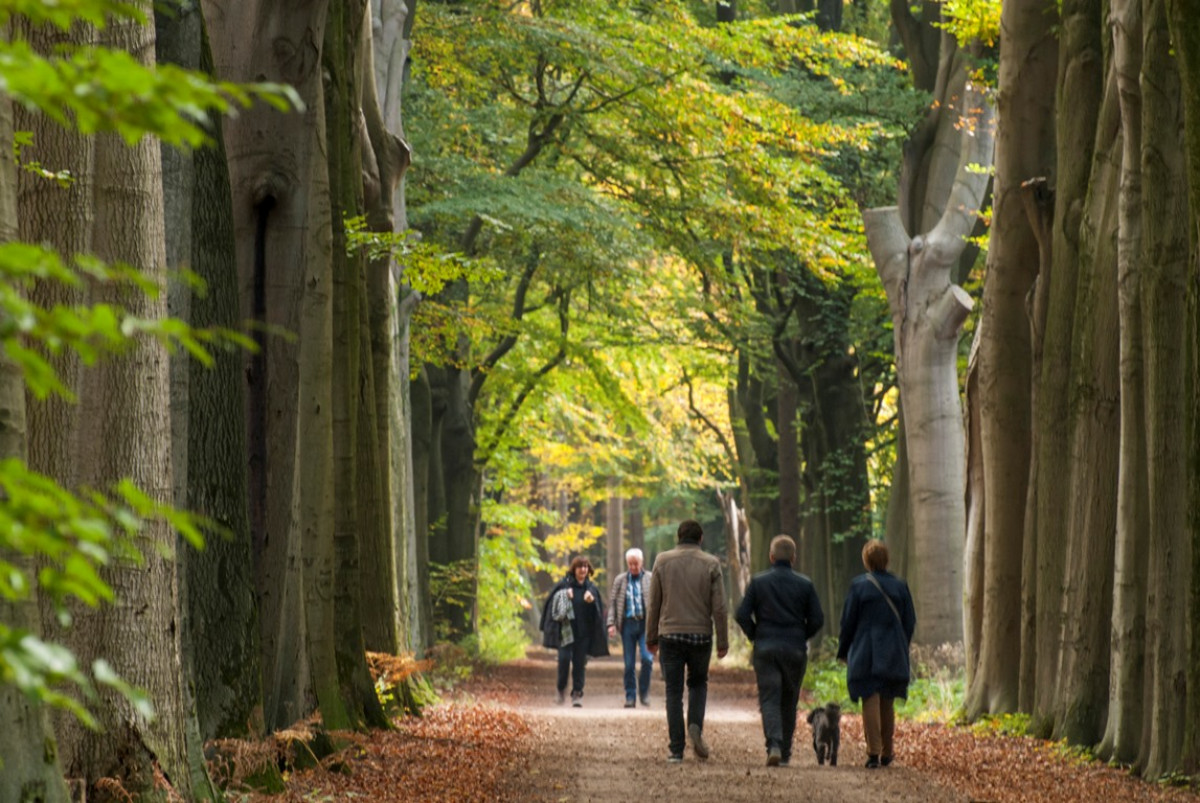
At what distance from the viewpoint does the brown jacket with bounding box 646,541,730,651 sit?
13336 millimetres

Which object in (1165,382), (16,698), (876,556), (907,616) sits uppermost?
(1165,382)

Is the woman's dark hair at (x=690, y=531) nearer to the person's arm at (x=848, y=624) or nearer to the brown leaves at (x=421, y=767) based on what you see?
the person's arm at (x=848, y=624)

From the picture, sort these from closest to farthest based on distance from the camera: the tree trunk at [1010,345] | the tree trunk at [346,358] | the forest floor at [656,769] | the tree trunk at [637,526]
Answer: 1. the forest floor at [656,769]
2. the tree trunk at [346,358]
3. the tree trunk at [1010,345]
4. the tree trunk at [637,526]

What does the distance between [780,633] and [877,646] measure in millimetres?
818

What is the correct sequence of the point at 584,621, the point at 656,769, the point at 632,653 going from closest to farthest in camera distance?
1. the point at 656,769
2. the point at 632,653
3. the point at 584,621

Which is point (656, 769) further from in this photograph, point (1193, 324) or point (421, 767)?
point (1193, 324)

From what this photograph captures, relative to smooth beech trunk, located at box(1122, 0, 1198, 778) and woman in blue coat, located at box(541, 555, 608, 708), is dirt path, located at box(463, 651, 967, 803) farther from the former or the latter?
smooth beech trunk, located at box(1122, 0, 1198, 778)

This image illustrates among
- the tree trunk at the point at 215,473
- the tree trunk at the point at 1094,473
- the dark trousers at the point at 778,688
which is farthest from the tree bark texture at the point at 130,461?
the tree trunk at the point at 1094,473

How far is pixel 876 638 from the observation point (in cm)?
1318

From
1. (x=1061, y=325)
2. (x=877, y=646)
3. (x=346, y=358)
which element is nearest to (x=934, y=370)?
(x=1061, y=325)

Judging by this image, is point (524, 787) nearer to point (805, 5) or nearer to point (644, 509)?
point (805, 5)

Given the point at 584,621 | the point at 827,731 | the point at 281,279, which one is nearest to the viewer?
the point at 281,279

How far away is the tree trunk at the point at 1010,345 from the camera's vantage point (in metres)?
16.4

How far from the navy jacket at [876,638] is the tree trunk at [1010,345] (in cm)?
338
